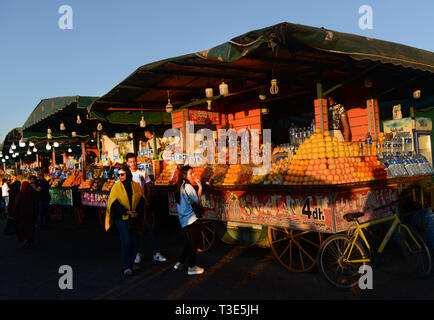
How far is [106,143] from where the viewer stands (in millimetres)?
17469

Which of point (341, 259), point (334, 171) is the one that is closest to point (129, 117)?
point (334, 171)

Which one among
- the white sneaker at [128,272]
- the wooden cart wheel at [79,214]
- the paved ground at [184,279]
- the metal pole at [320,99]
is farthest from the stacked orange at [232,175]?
the wooden cart wheel at [79,214]

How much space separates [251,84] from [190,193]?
5.39 m

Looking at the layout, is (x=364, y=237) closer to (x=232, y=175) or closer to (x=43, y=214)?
(x=232, y=175)

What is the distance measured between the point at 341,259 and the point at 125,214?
3.39 metres

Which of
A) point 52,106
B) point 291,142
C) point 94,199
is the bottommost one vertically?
point 94,199

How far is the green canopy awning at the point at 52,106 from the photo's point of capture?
11.9 meters

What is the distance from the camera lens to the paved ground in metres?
5.04

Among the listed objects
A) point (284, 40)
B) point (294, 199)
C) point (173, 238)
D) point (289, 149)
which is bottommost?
point (173, 238)

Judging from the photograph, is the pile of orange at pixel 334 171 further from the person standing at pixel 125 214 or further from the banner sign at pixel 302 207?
the person standing at pixel 125 214

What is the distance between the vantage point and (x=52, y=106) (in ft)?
43.3

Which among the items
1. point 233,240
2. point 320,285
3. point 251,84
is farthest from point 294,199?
point 251,84

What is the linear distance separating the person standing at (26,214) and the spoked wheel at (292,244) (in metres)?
6.29
